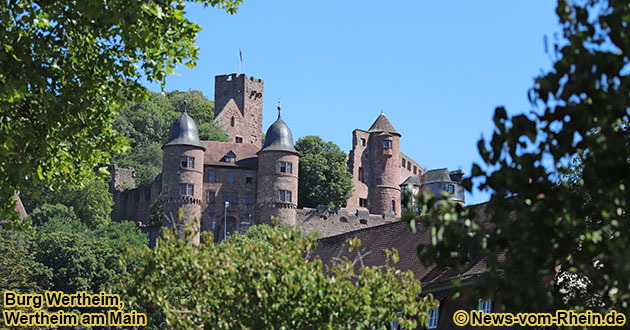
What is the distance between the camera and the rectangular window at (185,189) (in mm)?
78375

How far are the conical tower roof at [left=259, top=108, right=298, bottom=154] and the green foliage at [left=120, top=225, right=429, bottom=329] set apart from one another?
61.6 m

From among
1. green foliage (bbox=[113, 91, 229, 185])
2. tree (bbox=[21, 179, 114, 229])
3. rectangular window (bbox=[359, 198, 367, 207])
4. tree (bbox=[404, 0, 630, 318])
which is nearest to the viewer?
tree (bbox=[404, 0, 630, 318])

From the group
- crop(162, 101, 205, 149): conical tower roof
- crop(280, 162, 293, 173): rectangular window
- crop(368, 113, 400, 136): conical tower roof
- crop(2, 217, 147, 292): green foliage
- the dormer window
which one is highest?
crop(368, 113, 400, 136): conical tower roof

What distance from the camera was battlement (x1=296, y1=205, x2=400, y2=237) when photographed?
79.0 m

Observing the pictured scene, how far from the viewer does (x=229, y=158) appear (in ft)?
273

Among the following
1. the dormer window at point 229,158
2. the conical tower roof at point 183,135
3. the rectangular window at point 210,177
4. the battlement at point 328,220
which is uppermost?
the conical tower roof at point 183,135

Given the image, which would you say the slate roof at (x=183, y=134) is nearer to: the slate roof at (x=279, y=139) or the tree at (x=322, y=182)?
the slate roof at (x=279, y=139)

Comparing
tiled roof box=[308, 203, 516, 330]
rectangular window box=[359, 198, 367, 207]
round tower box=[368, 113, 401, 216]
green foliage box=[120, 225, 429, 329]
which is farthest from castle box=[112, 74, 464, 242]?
green foliage box=[120, 225, 429, 329]

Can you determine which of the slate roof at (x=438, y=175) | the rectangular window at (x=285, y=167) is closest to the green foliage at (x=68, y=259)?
the rectangular window at (x=285, y=167)

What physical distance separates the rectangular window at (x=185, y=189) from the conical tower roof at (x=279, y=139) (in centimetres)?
648

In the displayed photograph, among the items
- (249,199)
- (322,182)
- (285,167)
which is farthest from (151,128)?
(285,167)

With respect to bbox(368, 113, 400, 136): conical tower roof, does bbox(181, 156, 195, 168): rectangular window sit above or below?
below

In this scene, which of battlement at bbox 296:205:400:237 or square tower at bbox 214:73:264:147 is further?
square tower at bbox 214:73:264:147

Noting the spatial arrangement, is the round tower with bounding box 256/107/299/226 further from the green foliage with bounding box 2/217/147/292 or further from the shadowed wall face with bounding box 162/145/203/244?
the green foliage with bounding box 2/217/147/292
